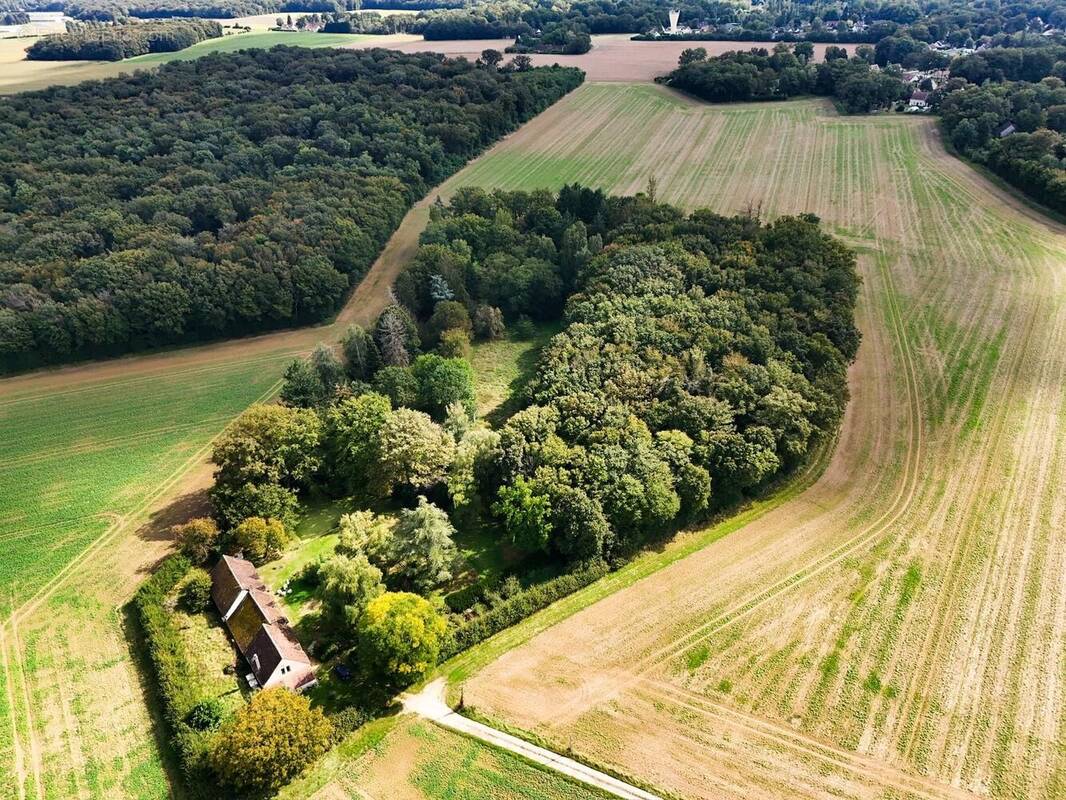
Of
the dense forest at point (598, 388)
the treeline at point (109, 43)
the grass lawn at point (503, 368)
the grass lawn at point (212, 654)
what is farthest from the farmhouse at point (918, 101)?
the treeline at point (109, 43)

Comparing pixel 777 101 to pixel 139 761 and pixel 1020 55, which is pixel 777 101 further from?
pixel 139 761

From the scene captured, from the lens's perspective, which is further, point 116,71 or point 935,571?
point 116,71

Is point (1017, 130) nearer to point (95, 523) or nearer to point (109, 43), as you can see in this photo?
point (95, 523)

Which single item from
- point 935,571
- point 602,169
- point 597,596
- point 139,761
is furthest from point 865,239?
point 139,761

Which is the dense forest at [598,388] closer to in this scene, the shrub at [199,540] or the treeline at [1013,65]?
the shrub at [199,540]

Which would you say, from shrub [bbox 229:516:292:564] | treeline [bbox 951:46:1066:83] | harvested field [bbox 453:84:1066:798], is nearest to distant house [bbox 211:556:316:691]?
shrub [bbox 229:516:292:564]

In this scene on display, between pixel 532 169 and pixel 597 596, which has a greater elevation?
pixel 532 169
